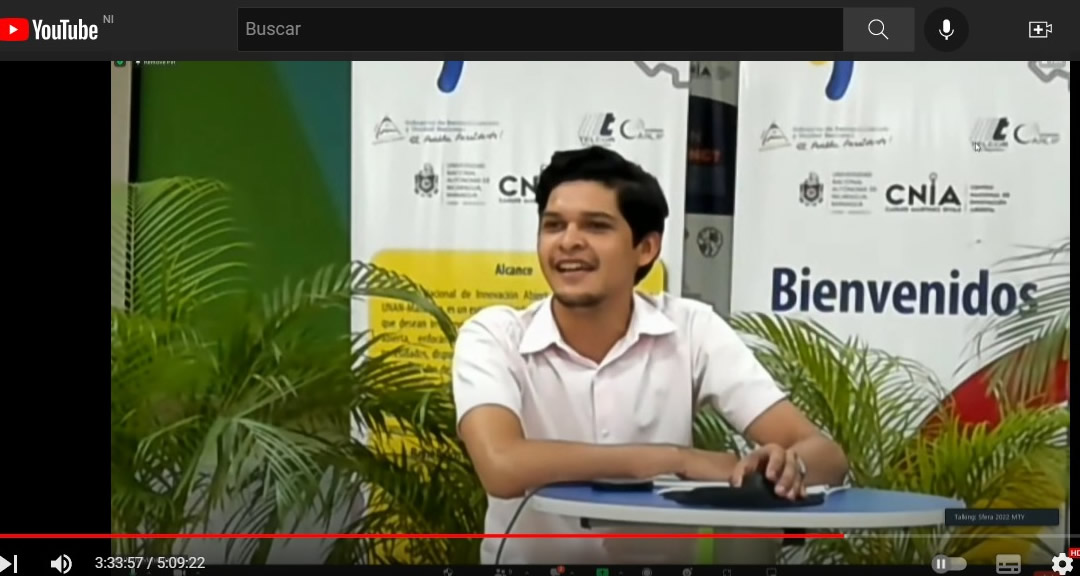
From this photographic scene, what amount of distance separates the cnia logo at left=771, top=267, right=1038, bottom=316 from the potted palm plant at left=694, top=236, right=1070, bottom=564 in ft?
0.10

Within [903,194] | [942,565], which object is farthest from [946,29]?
[942,565]

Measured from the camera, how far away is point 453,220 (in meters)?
2.24

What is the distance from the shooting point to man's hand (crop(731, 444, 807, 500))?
218 centimetres

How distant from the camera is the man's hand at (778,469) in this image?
218cm

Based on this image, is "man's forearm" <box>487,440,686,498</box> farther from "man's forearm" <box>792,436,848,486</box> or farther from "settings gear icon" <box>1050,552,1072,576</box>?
"settings gear icon" <box>1050,552,1072,576</box>

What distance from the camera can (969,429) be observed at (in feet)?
7.36

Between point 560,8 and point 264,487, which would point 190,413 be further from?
point 560,8

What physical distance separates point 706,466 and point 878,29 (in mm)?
847
